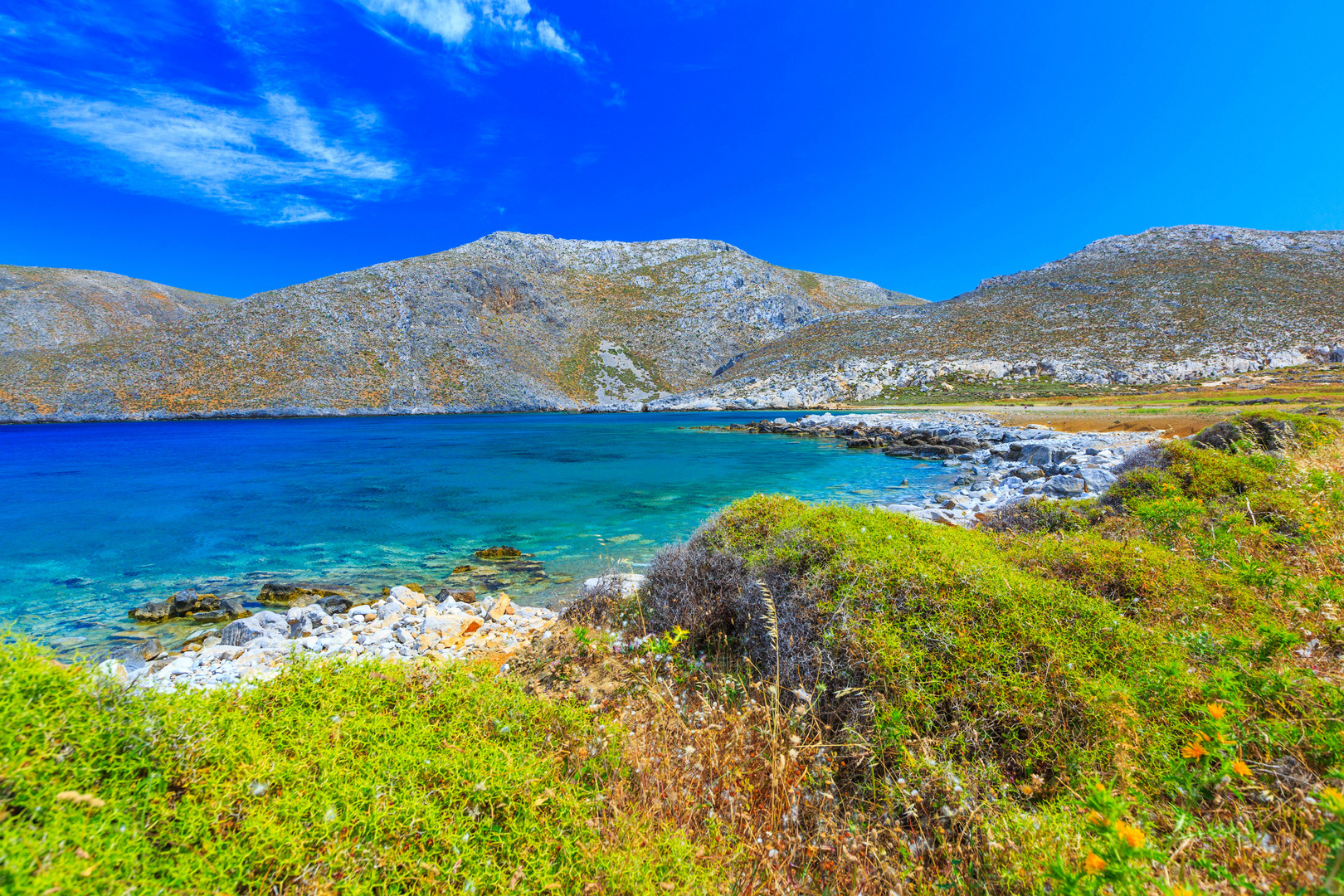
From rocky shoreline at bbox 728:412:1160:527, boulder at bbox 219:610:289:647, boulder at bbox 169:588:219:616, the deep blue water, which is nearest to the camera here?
boulder at bbox 219:610:289:647

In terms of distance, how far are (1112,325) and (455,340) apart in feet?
324

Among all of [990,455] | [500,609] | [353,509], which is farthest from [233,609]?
[990,455]

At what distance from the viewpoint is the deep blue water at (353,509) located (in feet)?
32.2

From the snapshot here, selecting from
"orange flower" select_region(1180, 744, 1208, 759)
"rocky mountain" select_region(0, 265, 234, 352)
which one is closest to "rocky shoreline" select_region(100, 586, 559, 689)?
"orange flower" select_region(1180, 744, 1208, 759)

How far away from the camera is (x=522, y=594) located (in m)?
8.77

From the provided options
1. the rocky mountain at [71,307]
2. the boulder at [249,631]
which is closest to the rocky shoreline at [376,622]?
the boulder at [249,631]

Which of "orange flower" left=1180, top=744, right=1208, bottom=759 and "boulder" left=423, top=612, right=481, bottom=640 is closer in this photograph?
"orange flower" left=1180, top=744, right=1208, bottom=759

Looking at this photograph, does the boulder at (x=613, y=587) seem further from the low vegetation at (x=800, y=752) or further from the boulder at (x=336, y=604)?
the boulder at (x=336, y=604)

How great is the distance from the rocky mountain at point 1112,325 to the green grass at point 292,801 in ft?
208

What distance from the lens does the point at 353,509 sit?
53.3 ft

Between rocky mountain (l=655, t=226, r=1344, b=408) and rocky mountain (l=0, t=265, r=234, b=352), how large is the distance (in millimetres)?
127398

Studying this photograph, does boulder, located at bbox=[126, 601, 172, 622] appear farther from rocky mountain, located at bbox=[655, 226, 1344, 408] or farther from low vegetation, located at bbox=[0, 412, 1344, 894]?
rocky mountain, located at bbox=[655, 226, 1344, 408]

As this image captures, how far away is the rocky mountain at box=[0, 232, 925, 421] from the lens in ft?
242

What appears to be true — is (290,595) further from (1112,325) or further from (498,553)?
(1112,325)
